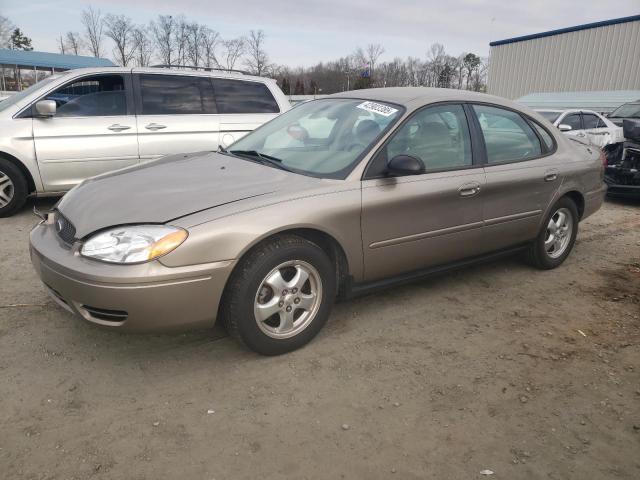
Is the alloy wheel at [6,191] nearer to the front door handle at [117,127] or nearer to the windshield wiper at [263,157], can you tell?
the front door handle at [117,127]

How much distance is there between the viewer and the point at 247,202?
277cm

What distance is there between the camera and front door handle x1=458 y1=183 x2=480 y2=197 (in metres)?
3.60

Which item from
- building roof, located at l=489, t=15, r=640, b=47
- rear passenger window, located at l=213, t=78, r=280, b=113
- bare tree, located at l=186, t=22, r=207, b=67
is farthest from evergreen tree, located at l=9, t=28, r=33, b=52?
rear passenger window, located at l=213, t=78, r=280, b=113

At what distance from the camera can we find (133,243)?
2.53 metres

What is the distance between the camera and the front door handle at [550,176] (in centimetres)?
422

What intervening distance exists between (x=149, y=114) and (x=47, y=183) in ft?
4.59

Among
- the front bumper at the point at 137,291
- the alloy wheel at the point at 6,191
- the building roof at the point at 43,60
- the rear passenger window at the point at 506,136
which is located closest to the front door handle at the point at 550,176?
the rear passenger window at the point at 506,136

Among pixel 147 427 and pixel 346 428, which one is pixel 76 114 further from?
pixel 346 428

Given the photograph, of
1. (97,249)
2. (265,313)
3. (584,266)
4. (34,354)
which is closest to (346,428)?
(265,313)

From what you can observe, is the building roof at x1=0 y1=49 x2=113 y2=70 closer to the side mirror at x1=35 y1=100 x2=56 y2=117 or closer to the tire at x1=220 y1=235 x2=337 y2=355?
the side mirror at x1=35 y1=100 x2=56 y2=117

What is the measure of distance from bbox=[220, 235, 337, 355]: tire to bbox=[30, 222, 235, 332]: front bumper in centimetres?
12

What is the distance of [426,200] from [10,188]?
15.3 ft

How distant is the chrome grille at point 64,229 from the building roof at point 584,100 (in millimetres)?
19717

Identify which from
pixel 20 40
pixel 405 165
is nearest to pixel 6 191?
pixel 405 165
